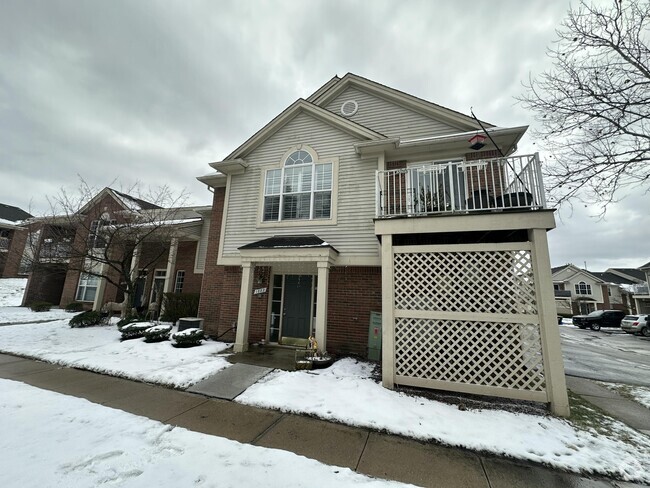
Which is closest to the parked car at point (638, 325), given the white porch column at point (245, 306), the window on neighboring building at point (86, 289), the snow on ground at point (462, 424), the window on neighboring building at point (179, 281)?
the snow on ground at point (462, 424)

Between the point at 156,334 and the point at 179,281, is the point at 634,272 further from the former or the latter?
the point at 156,334

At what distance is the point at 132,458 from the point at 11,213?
122ft

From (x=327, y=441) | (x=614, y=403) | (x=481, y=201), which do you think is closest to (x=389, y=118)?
(x=481, y=201)

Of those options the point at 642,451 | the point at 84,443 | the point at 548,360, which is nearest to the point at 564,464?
the point at 642,451

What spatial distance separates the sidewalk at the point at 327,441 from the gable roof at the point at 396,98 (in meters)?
8.66

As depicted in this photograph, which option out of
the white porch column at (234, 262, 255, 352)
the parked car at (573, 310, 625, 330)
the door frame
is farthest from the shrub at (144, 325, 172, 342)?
the parked car at (573, 310, 625, 330)

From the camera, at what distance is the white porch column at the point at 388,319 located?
17.2 feet

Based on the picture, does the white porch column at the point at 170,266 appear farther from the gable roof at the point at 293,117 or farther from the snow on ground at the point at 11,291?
the snow on ground at the point at 11,291

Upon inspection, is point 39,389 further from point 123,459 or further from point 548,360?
point 548,360

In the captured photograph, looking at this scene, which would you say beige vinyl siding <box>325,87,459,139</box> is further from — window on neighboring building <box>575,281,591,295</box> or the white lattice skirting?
window on neighboring building <box>575,281,591,295</box>

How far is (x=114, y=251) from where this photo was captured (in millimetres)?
11961

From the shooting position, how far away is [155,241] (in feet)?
39.8

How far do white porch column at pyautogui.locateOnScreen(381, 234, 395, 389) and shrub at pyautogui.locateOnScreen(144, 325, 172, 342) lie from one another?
678 centimetres

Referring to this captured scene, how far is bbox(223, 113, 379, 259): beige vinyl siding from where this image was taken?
789 cm
